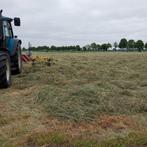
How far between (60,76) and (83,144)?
802 centimetres

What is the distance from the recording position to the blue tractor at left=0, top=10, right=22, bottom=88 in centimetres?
1300

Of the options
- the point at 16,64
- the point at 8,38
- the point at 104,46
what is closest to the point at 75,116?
the point at 8,38

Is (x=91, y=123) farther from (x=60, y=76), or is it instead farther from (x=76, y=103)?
(x=60, y=76)

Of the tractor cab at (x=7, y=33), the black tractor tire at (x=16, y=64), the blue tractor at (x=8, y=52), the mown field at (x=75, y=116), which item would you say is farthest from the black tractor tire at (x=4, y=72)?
the black tractor tire at (x=16, y=64)

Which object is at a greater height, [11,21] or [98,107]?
[11,21]

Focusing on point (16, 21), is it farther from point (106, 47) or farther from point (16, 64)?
point (106, 47)

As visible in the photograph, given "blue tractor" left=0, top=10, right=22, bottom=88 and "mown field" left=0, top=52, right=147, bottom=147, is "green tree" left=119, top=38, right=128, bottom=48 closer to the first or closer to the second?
"blue tractor" left=0, top=10, right=22, bottom=88

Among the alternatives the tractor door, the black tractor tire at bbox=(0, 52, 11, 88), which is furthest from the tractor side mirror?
the black tractor tire at bbox=(0, 52, 11, 88)

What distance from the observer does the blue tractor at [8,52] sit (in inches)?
512

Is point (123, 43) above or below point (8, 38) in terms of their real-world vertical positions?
below

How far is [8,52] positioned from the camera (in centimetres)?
1501

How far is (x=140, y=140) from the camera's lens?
711 cm

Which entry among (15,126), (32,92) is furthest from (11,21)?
(15,126)

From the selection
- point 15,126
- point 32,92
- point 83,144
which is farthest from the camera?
point 32,92
